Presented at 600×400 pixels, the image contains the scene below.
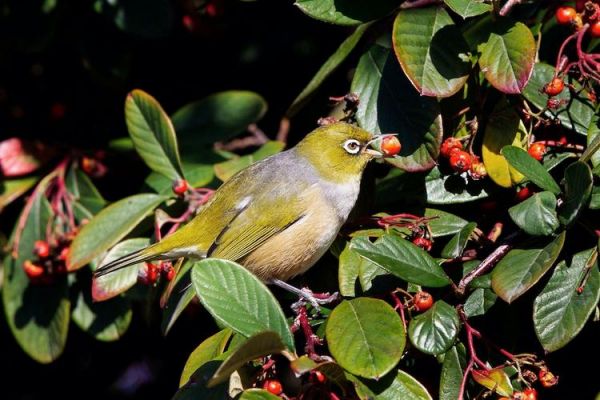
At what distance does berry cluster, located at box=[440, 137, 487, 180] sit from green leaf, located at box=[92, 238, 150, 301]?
4.36 ft

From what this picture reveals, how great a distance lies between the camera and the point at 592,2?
276 centimetres

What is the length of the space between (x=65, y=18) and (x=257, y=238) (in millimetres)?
1792

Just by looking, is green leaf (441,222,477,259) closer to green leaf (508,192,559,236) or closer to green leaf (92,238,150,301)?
green leaf (508,192,559,236)

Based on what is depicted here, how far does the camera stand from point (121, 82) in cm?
418

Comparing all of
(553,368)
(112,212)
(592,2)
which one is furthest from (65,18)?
(553,368)

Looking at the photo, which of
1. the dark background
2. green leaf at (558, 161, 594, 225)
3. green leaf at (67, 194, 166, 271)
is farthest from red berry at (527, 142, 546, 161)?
green leaf at (67, 194, 166, 271)

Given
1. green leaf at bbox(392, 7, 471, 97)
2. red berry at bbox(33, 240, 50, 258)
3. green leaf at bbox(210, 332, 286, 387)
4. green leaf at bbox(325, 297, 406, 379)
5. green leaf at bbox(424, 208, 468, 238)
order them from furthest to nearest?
red berry at bbox(33, 240, 50, 258), green leaf at bbox(424, 208, 468, 238), green leaf at bbox(392, 7, 471, 97), green leaf at bbox(325, 297, 406, 379), green leaf at bbox(210, 332, 286, 387)

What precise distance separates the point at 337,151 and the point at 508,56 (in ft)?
3.28

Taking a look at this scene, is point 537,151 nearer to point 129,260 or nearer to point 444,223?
point 444,223

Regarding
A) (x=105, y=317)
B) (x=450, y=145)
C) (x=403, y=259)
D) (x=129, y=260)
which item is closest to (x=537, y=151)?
(x=450, y=145)

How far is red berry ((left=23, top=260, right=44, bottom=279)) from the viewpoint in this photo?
12.3 ft

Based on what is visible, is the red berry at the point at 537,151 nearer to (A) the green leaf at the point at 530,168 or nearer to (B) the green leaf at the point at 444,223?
(A) the green leaf at the point at 530,168

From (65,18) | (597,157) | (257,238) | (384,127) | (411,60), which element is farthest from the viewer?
(65,18)

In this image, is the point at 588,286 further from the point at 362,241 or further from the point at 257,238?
the point at 257,238
